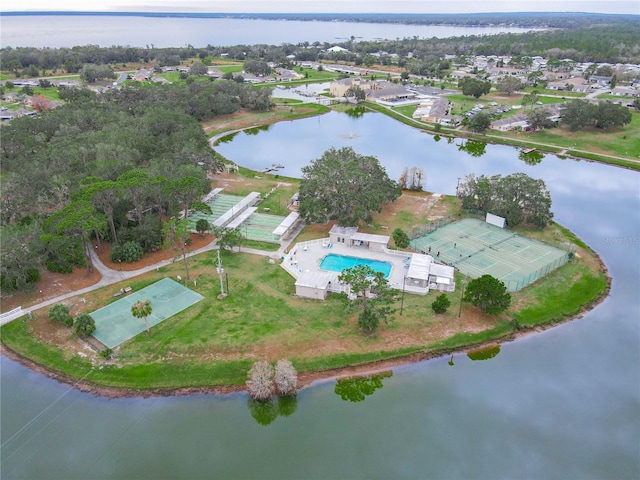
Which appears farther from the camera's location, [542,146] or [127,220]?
[542,146]

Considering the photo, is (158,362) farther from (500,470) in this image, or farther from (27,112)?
(27,112)

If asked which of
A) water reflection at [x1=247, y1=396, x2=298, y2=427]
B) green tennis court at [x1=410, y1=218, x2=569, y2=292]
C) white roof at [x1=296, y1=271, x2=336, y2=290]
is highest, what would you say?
white roof at [x1=296, y1=271, x2=336, y2=290]

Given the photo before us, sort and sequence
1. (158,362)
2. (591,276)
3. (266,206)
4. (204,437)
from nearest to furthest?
(204,437) < (158,362) < (591,276) < (266,206)

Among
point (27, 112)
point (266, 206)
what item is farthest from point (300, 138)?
point (27, 112)

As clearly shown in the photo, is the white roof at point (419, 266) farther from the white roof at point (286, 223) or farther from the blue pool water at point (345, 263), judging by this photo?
the white roof at point (286, 223)

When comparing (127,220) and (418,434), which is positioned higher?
(127,220)

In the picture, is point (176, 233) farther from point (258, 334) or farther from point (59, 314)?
point (258, 334)

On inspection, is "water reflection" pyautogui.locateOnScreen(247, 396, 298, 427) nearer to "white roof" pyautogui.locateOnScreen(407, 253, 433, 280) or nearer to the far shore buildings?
"white roof" pyautogui.locateOnScreen(407, 253, 433, 280)

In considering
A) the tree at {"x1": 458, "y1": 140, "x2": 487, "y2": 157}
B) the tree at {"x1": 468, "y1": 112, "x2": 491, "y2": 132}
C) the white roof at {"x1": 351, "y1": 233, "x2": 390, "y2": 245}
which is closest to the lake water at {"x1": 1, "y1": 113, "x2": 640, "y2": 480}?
the white roof at {"x1": 351, "y1": 233, "x2": 390, "y2": 245}
